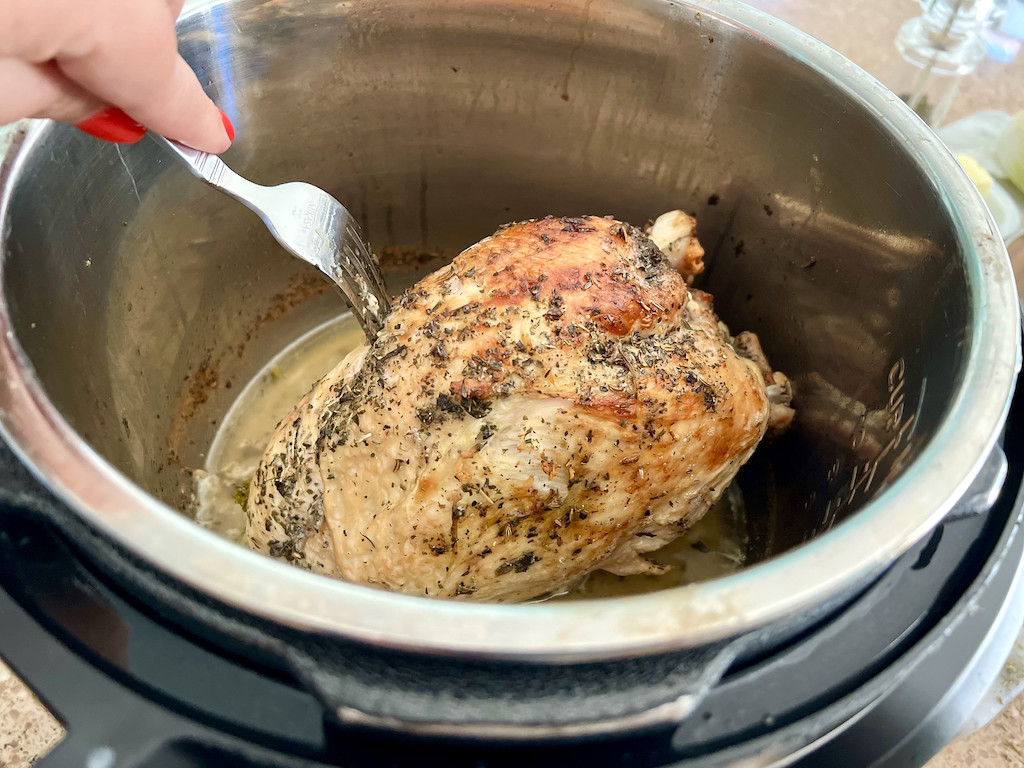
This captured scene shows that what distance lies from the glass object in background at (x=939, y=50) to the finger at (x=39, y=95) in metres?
1.74

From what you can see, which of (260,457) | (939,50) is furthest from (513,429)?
(939,50)

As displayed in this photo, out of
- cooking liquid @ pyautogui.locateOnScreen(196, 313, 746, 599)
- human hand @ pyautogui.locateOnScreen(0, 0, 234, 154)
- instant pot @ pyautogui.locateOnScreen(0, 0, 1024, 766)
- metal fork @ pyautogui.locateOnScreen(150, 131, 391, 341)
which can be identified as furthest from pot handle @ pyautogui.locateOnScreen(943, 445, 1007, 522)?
human hand @ pyautogui.locateOnScreen(0, 0, 234, 154)

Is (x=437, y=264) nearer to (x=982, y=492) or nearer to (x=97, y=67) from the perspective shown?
→ (x=97, y=67)

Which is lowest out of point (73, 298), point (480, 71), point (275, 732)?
point (275, 732)

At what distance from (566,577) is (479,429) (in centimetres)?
23

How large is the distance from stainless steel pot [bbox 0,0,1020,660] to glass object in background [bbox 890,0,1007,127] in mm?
943

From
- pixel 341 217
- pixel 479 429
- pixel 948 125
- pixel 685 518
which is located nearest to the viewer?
pixel 479 429

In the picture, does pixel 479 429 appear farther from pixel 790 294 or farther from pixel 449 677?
pixel 790 294

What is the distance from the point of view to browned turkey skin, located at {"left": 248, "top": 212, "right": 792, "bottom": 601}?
763 mm

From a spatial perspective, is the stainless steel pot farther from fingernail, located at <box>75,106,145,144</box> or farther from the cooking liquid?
fingernail, located at <box>75,106,145,144</box>

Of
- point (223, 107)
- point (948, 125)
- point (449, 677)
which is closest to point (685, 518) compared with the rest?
point (449, 677)

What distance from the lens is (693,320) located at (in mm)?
919

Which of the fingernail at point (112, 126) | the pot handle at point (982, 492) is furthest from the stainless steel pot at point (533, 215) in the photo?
the fingernail at point (112, 126)

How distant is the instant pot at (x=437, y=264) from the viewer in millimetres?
527
